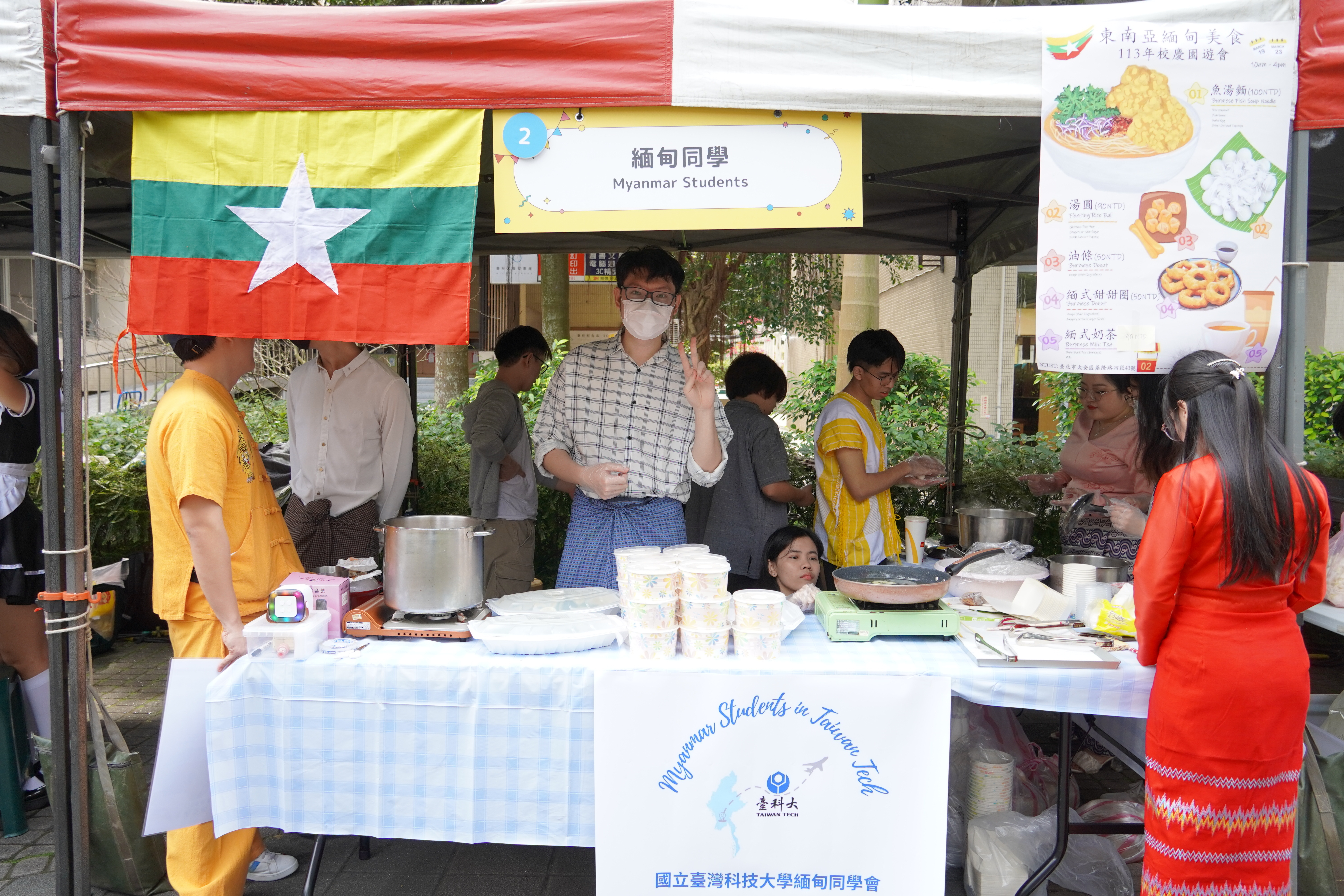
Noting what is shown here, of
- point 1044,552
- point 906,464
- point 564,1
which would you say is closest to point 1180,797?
point 906,464

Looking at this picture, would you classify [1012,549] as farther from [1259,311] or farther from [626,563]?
[626,563]

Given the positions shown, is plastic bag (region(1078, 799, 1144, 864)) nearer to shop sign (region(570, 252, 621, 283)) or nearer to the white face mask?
the white face mask

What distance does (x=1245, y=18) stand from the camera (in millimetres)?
2396

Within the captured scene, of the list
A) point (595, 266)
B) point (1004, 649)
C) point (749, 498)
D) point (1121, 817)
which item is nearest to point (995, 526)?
point (749, 498)

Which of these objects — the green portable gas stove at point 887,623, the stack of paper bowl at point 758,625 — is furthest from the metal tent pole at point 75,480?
the green portable gas stove at point 887,623

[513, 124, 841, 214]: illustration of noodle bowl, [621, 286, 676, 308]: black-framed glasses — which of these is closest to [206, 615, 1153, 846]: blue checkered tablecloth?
[621, 286, 676, 308]: black-framed glasses

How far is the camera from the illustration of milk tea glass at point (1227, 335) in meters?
2.44

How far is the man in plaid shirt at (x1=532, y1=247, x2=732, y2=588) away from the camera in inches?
114

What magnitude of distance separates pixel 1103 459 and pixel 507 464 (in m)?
2.83

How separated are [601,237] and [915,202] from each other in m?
1.79

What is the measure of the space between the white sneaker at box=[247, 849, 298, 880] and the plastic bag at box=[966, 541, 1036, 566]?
102 inches

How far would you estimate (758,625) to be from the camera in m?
2.33

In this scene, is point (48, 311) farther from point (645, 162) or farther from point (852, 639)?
point (852, 639)

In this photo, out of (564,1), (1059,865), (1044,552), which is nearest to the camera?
(564,1)
